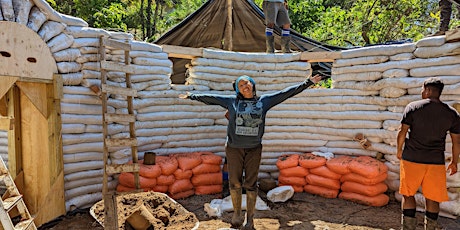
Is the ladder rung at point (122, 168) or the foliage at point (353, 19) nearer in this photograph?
the ladder rung at point (122, 168)

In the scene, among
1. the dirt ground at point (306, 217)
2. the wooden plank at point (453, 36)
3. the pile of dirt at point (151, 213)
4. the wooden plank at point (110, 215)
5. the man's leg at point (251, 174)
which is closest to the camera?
the wooden plank at point (110, 215)

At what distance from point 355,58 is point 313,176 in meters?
1.94

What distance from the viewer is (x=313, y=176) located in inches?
213

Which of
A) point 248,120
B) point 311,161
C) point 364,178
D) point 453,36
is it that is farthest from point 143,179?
point 453,36

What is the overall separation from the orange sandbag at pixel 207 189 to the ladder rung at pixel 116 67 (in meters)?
1.98

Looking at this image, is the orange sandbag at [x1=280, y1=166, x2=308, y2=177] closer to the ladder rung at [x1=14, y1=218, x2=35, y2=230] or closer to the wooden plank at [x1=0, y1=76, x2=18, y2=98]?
the ladder rung at [x1=14, y1=218, x2=35, y2=230]

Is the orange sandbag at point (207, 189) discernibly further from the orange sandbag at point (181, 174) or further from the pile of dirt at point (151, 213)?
the pile of dirt at point (151, 213)

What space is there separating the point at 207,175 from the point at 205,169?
4.3 inches

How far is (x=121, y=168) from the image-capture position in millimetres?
4453

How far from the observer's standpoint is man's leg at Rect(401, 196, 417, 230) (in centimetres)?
358

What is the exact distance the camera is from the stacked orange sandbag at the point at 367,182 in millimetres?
4934

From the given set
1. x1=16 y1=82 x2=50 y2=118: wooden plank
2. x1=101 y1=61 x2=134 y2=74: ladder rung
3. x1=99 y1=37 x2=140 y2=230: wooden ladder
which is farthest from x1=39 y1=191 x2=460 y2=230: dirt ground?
x1=101 y1=61 x2=134 y2=74: ladder rung

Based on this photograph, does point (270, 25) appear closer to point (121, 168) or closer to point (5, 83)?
point (121, 168)

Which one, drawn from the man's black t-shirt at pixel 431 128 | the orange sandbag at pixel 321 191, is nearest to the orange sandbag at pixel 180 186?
the orange sandbag at pixel 321 191
